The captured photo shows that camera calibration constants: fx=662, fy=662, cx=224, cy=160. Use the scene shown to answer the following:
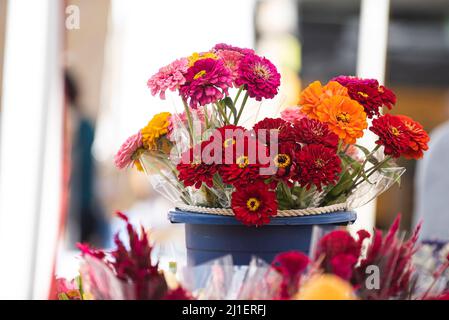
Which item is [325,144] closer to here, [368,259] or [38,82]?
[368,259]

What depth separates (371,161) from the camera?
0.86m

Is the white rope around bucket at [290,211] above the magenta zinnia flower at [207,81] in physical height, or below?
below

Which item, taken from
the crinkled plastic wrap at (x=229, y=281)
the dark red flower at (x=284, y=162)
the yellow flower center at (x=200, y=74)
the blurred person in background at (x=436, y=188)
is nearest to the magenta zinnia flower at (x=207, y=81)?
the yellow flower center at (x=200, y=74)

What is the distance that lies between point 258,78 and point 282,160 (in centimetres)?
12

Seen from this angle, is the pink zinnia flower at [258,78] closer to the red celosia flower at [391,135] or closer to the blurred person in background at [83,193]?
the red celosia flower at [391,135]

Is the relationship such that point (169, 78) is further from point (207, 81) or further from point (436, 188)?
point (436, 188)

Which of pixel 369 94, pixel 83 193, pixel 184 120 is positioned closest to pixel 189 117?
pixel 184 120

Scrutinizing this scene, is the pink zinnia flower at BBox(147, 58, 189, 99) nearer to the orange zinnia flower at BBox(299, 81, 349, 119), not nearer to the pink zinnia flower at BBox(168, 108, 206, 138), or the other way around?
the pink zinnia flower at BBox(168, 108, 206, 138)

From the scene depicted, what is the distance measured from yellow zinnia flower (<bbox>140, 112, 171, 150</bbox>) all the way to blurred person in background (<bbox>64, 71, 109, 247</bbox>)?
2975 millimetres

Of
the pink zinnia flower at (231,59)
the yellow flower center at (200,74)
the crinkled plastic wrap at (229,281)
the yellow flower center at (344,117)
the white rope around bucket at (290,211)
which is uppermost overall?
the pink zinnia flower at (231,59)

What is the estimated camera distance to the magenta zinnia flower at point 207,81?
2.56 feet

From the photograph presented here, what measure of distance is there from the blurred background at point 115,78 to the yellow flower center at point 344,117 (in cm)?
11
